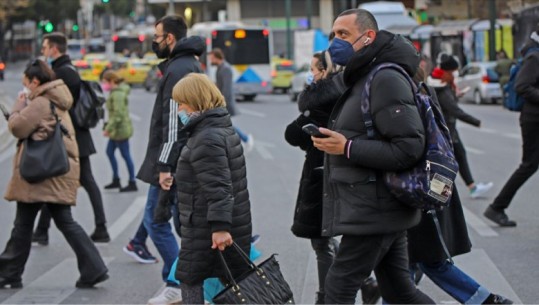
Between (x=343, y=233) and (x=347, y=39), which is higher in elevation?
(x=347, y=39)

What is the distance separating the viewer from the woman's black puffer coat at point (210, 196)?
570cm

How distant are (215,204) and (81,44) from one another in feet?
266

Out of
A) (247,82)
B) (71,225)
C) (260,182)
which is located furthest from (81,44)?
(71,225)

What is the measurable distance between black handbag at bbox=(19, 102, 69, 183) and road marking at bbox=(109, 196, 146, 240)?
103 inches

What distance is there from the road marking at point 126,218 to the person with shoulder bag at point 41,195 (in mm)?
2416

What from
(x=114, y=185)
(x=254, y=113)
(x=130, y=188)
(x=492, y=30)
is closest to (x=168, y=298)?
(x=130, y=188)

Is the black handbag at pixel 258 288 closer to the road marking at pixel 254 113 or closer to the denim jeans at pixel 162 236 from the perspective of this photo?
the denim jeans at pixel 162 236

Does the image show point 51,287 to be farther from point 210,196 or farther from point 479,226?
point 479,226

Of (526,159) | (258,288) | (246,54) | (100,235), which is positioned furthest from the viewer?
(246,54)

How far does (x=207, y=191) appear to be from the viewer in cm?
568

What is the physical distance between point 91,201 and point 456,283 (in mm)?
4746

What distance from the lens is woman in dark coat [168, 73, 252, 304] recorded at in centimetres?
570

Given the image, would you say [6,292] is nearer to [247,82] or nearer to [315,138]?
[315,138]

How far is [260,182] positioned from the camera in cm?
1480
